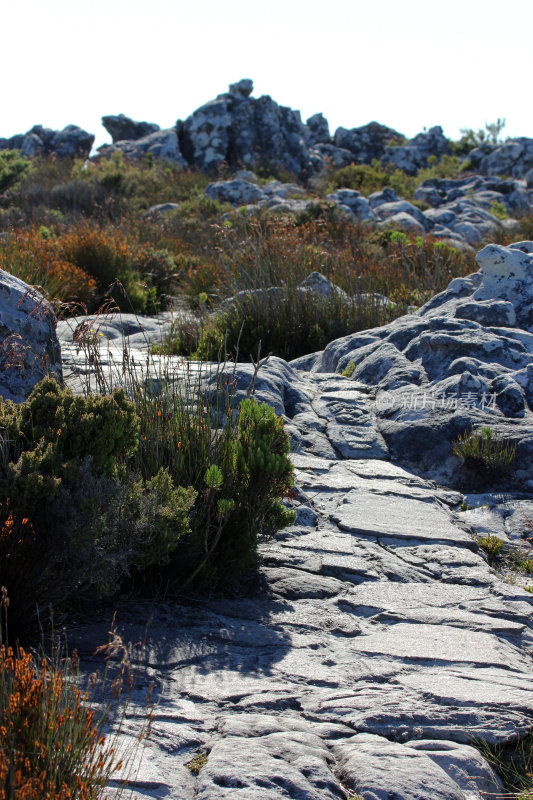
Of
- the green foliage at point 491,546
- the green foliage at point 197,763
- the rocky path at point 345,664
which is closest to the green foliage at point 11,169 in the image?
the rocky path at point 345,664

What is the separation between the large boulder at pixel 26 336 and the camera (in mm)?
4184

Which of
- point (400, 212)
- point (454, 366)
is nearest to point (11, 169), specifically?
point (400, 212)

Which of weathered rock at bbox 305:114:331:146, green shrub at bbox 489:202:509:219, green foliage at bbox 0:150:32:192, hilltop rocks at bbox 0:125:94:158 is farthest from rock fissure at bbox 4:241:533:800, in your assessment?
weathered rock at bbox 305:114:331:146

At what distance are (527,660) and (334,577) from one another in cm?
105

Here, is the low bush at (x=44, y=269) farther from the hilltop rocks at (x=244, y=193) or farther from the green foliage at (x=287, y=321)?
the hilltop rocks at (x=244, y=193)

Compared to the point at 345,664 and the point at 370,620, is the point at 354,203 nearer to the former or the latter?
the point at 370,620

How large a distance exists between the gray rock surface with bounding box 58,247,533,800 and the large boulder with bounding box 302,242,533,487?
4 cm

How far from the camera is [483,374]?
240 inches

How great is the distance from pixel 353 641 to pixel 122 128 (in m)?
40.8

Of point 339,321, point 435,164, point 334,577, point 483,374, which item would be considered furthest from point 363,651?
point 435,164

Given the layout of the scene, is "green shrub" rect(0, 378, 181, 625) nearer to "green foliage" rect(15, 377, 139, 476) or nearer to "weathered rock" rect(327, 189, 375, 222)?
"green foliage" rect(15, 377, 139, 476)

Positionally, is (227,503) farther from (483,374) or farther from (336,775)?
(483,374)

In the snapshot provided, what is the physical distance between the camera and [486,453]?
526cm

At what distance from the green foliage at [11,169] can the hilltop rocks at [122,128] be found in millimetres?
20436
